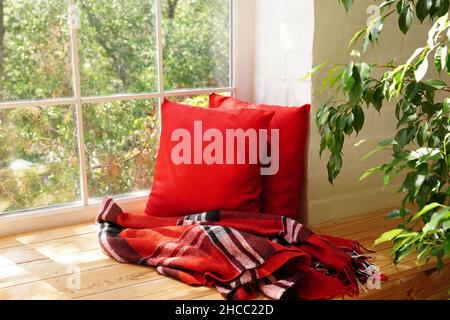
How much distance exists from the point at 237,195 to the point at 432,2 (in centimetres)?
87

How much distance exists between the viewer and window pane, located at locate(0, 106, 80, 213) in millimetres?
1867

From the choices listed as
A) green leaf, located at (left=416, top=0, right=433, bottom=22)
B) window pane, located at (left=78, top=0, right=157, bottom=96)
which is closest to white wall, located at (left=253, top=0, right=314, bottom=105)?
window pane, located at (left=78, top=0, right=157, bottom=96)

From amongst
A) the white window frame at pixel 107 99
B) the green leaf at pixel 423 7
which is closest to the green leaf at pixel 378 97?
the green leaf at pixel 423 7

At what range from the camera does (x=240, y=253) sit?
1581mm

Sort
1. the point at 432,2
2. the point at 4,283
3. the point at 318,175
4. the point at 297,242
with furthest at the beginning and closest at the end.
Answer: the point at 318,175, the point at 297,242, the point at 4,283, the point at 432,2

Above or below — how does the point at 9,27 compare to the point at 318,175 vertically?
above

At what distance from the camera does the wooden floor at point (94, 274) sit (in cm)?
151

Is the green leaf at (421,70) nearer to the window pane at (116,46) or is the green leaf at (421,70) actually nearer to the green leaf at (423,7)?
the green leaf at (423,7)

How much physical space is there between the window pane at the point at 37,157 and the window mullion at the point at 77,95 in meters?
0.03

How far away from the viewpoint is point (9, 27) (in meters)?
1.78

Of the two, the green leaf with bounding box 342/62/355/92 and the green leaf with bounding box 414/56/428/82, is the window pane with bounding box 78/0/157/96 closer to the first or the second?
the green leaf with bounding box 342/62/355/92

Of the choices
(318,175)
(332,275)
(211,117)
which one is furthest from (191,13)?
(332,275)

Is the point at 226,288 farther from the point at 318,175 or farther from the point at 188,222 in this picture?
the point at 318,175
